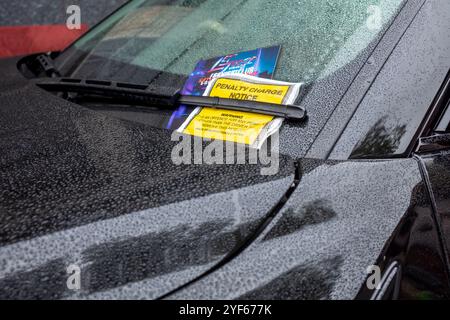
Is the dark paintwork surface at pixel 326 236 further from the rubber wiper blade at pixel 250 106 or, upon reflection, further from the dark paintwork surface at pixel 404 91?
the rubber wiper blade at pixel 250 106

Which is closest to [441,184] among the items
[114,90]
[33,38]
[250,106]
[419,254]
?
[419,254]

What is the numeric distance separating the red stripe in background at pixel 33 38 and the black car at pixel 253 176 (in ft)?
9.50

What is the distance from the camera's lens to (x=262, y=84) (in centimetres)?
158

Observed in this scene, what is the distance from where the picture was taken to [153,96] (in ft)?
5.41

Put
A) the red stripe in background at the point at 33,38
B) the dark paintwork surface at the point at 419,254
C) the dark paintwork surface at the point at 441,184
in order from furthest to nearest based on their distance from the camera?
the red stripe in background at the point at 33,38, the dark paintwork surface at the point at 441,184, the dark paintwork surface at the point at 419,254

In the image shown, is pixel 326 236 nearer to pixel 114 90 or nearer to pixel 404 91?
pixel 404 91

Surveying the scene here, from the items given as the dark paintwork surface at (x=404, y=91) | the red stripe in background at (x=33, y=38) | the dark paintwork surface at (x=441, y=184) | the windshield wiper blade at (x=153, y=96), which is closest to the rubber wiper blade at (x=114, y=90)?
the windshield wiper blade at (x=153, y=96)

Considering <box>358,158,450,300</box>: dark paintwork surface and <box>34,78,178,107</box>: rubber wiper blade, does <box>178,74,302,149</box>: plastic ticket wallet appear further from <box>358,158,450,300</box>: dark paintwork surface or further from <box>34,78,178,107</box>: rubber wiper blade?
<box>358,158,450,300</box>: dark paintwork surface

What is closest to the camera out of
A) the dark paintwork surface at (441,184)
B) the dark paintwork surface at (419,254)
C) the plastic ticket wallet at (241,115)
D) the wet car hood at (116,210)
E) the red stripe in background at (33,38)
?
the wet car hood at (116,210)

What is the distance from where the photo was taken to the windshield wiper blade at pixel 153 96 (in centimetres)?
147

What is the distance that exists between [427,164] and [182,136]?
59cm

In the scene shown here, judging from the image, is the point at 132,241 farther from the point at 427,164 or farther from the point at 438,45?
the point at 438,45

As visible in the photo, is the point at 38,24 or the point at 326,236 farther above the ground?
the point at 38,24

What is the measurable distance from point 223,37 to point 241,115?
400mm
